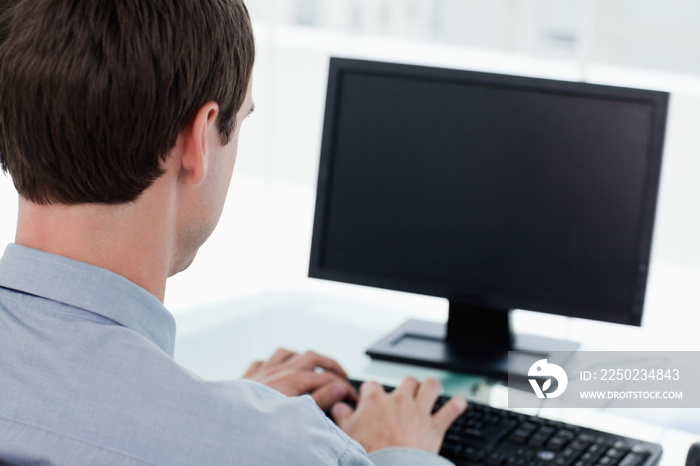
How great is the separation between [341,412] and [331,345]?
1.17 feet

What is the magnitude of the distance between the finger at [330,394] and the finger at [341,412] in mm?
12

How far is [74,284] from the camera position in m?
0.68

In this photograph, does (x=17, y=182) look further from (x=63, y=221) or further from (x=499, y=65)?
(x=499, y=65)

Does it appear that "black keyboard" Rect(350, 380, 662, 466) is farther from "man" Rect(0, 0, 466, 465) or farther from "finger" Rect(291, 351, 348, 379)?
"man" Rect(0, 0, 466, 465)

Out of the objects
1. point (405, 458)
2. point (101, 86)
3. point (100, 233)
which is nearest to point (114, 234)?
point (100, 233)

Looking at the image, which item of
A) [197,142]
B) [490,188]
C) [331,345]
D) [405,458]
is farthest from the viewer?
[331,345]

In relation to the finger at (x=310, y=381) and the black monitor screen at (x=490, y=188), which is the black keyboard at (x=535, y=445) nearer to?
the finger at (x=310, y=381)

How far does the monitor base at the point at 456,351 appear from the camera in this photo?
1.30 meters

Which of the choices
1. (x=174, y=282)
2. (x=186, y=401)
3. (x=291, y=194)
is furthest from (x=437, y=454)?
(x=291, y=194)

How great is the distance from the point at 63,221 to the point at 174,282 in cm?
272

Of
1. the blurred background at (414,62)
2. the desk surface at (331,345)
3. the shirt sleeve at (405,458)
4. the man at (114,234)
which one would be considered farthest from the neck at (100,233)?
the blurred background at (414,62)

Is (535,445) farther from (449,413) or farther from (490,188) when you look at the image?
(490,188)

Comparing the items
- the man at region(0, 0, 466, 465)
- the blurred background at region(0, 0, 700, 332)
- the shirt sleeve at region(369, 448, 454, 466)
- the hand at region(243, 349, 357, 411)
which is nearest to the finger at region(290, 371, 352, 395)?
the hand at region(243, 349, 357, 411)

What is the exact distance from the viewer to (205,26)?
27.9 inches
